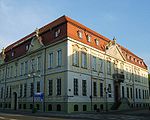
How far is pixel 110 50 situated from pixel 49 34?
15.6 meters

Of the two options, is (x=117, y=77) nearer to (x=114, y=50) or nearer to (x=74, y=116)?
(x=114, y=50)

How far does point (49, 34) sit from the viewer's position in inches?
1526

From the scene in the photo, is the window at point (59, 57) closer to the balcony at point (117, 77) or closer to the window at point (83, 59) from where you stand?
the window at point (83, 59)

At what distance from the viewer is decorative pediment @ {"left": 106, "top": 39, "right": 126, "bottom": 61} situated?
46662 millimetres

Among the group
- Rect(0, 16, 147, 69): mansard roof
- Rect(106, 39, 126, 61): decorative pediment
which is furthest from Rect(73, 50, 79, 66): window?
Rect(106, 39, 126, 61): decorative pediment

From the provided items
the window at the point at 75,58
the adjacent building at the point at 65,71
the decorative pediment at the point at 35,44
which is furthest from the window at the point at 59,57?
the decorative pediment at the point at 35,44

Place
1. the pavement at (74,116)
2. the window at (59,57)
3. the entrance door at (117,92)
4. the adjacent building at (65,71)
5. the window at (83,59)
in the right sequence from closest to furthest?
the pavement at (74,116)
the adjacent building at (65,71)
the window at (59,57)
the window at (83,59)
the entrance door at (117,92)

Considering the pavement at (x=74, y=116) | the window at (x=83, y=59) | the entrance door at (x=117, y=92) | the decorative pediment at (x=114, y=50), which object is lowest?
the pavement at (x=74, y=116)

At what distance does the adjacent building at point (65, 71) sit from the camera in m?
34.5

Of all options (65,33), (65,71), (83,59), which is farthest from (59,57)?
(83,59)

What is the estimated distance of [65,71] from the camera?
3369 centimetres

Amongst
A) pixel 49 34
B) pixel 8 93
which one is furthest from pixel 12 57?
pixel 49 34

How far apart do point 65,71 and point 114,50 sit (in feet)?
63.9

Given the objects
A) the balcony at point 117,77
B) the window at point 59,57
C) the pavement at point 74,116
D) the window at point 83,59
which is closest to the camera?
the pavement at point 74,116
